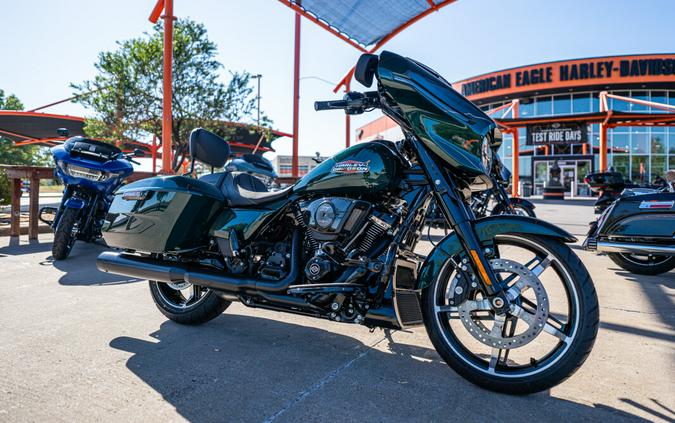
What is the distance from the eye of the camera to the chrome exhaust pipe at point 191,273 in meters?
2.43

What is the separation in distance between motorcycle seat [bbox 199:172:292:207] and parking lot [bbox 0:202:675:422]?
894 millimetres

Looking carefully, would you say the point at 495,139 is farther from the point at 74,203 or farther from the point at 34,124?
the point at 34,124

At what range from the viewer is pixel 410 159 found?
2342 mm

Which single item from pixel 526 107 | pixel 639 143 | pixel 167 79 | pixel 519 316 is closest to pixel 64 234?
pixel 167 79

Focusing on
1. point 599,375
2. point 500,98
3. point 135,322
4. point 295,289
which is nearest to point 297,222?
point 295,289

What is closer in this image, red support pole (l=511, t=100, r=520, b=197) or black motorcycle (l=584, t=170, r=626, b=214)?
black motorcycle (l=584, t=170, r=626, b=214)

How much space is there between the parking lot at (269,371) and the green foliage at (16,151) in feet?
145

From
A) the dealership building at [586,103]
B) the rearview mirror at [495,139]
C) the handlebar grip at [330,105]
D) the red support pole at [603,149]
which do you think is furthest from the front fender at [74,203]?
the dealership building at [586,103]

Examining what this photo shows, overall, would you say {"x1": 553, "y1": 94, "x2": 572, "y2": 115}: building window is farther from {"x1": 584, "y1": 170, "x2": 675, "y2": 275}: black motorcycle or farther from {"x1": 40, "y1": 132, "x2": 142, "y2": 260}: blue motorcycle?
{"x1": 40, "y1": 132, "x2": 142, "y2": 260}: blue motorcycle

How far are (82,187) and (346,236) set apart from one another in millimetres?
4641

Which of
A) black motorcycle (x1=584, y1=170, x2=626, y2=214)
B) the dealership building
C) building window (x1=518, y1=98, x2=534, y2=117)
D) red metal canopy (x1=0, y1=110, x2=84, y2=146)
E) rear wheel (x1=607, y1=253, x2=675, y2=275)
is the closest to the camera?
rear wheel (x1=607, y1=253, x2=675, y2=275)

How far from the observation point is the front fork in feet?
6.61

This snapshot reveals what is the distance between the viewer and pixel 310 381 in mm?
2152

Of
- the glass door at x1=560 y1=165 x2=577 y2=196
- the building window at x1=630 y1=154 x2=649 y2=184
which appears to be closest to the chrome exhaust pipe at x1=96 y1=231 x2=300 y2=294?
the glass door at x1=560 y1=165 x2=577 y2=196
